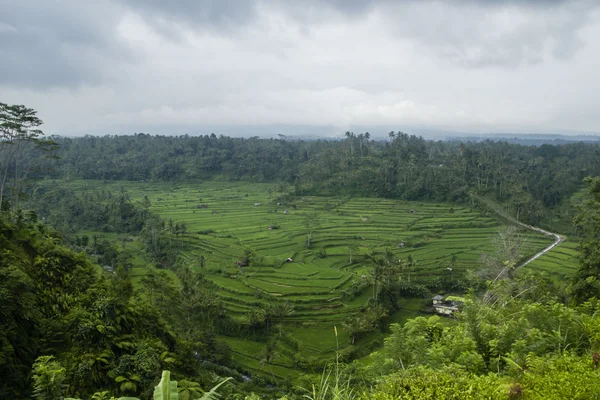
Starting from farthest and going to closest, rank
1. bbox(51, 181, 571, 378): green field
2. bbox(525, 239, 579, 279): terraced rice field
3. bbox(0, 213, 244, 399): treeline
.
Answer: bbox(525, 239, 579, 279): terraced rice field → bbox(51, 181, 571, 378): green field → bbox(0, 213, 244, 399): treeline

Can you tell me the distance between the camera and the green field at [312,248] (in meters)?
22.3

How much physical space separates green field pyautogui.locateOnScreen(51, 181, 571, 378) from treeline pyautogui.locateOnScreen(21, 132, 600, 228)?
14.2 ft

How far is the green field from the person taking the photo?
73.3 ft

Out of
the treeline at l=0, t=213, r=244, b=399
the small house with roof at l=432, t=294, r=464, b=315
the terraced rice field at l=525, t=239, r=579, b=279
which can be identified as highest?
the treeline at l=0, t=213, r=244, b=399

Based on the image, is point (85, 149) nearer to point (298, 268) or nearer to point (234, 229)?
point (234, 229)

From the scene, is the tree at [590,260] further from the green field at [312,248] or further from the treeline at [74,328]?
the treeline at [74,328]

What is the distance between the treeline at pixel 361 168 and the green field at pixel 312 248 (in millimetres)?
4323

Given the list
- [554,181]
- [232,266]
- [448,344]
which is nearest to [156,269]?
[232,266]

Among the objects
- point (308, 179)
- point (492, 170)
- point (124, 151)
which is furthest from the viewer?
point (124, 151)

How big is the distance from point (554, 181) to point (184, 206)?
49.6m

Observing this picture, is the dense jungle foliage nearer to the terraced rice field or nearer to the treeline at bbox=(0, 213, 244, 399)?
the treeline at bbox=(0, 213, 244, 399)

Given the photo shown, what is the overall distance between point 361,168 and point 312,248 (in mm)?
27057

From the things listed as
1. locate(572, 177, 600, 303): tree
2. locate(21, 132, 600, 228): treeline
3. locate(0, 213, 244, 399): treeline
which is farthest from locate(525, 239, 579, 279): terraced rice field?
locate(0, 213, 244, 399): treeline

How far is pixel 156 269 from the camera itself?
1156 inches
